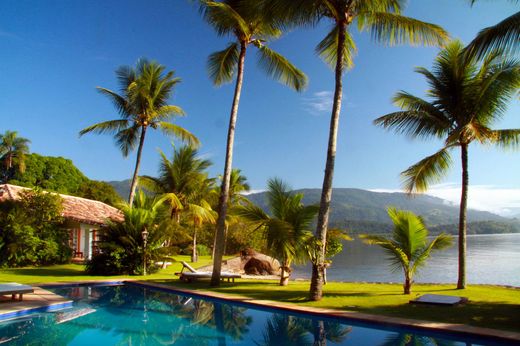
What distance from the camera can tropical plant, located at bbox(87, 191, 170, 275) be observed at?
15.1 m

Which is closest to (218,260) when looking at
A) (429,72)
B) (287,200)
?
(287,200)

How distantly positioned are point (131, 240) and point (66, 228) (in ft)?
21.0

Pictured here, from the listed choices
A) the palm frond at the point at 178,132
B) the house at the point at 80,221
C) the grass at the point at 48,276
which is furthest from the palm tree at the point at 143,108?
the grass at the point at 48,276

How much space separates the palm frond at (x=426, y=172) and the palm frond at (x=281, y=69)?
15.1 feet

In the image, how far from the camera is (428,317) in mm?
6988

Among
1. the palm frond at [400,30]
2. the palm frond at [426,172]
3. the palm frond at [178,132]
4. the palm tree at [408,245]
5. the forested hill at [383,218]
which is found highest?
the palm frond at [400,30]

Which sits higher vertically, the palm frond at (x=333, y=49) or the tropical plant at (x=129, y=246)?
the palm frond at (x=333, y=49)

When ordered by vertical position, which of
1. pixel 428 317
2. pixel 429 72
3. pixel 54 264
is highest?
pixel 429 72

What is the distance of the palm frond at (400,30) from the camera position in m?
9.51

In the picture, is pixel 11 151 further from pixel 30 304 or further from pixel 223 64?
pixel 30 304

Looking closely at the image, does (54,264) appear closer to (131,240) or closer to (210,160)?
(131,240)

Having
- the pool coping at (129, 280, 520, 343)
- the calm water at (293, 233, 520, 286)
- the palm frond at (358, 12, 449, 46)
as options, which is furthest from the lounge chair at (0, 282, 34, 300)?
the calm water at (293, 233, 520, 286)

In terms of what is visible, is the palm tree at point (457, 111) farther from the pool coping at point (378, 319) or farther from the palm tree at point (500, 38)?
the pool coping at point (378, 319)

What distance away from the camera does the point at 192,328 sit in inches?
297
